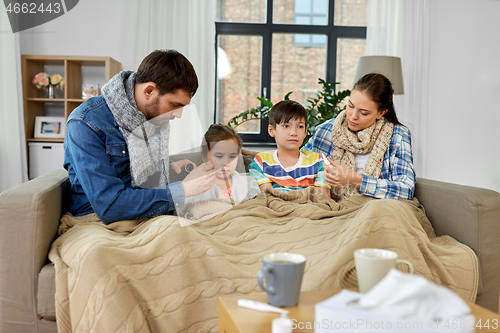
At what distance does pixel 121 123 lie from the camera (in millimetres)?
1389

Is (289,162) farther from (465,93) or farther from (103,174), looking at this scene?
(465,93)

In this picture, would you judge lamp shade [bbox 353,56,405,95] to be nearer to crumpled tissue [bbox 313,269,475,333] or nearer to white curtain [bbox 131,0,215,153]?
white curtain [bbox 131,0,215,153]

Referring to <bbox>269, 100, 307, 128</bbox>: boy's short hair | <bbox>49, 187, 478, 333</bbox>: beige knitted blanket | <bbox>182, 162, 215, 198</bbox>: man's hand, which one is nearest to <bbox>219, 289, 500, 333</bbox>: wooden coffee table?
<bbox>49, 187, 478, 333</bbox>: beige knitted blanket

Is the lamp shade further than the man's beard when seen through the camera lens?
Yes

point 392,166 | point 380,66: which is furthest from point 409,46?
point 392,166

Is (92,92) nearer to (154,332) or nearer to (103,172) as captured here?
(103,172)

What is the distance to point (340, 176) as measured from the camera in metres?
1.63

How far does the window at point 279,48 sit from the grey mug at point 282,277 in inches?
131

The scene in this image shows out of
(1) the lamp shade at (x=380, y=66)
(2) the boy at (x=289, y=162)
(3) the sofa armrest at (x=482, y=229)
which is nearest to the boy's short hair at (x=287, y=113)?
(2) the boy at (x=289, y=162)

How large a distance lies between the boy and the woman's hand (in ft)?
0.44

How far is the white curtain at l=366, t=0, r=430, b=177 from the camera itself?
150 inches

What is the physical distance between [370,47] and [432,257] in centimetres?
305

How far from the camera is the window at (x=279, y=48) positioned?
157 inches

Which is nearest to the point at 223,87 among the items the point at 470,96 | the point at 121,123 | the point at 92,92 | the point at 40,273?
the point at 92,92
